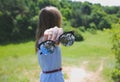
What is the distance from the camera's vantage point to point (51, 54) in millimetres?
2000

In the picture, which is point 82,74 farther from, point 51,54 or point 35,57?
point 51,54

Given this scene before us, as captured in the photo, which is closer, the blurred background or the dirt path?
the dirt path

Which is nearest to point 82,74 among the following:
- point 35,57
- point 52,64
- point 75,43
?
point 35,57

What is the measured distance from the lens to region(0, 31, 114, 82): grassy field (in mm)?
12234

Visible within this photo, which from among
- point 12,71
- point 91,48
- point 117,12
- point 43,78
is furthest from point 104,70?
point 43,78

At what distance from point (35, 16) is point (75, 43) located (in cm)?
372

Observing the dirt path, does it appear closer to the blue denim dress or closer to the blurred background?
the blurred background

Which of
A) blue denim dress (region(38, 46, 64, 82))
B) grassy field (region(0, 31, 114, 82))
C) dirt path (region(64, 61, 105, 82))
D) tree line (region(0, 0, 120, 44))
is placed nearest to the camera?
blue denim dress (region(38, 46, 64, 82))

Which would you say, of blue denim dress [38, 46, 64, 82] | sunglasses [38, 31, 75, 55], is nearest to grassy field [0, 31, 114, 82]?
blue denim dress [38, 46, 64, 82]

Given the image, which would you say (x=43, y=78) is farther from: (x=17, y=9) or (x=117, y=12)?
(x=17, y=9)

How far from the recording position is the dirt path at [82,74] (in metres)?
11.5

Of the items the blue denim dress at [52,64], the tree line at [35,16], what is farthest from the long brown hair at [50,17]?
the tree line at [35,16]

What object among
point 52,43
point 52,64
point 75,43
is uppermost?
point 52,43

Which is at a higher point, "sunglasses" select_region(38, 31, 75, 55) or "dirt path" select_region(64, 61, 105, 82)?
"sunglasses" select_region(38, 31, 75, 55)
